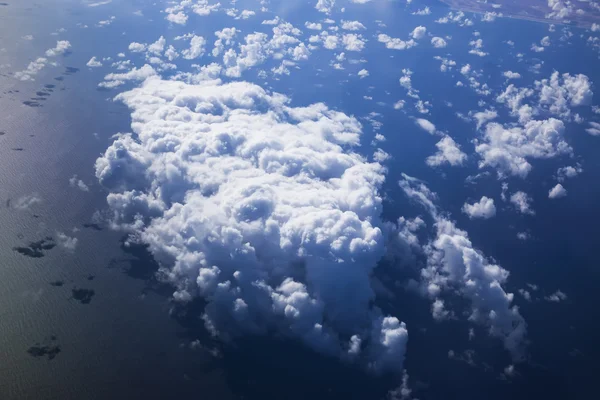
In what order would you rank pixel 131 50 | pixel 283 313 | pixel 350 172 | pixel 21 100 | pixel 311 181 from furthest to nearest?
pixel 131 50 < pixel 21 100 < pixel 350 172 < pixel 311 181 < pixel 283 313

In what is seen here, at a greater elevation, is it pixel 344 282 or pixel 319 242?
pixel 319 242

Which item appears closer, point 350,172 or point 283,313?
point 283,313

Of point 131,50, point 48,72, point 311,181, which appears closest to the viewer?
point 311,181

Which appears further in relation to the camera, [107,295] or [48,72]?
[48,72]

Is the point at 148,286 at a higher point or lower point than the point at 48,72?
lower

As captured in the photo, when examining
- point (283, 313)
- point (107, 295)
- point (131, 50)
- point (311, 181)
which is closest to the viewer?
point (283, 313)

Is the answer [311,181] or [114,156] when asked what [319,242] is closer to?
[311,181]

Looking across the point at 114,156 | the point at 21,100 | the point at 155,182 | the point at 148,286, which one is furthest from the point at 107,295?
the point at 21,100

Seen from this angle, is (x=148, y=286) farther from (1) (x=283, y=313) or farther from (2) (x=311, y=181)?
(2) (x=311, y=181)

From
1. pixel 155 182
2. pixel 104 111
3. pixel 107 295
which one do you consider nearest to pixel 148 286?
pixel 107 295
